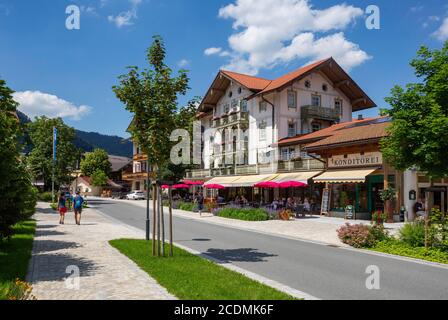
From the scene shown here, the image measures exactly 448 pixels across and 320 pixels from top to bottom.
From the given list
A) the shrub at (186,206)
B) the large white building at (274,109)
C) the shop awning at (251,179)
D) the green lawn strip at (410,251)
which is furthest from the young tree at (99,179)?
the green lawn strip at (410,251)

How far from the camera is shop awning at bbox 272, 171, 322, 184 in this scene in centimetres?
2970

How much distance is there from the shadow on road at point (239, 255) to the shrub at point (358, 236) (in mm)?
3653

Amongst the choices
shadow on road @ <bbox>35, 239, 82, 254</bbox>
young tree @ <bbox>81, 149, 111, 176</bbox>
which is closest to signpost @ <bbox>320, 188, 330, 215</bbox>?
shadow on road @ <bbox>35, 239, 82, 254</bbox>

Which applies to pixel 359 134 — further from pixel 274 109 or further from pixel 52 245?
pixel 52 245

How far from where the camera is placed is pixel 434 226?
40.9 feet

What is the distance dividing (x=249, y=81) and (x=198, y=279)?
37.7 metres

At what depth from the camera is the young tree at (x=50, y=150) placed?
4616 cm

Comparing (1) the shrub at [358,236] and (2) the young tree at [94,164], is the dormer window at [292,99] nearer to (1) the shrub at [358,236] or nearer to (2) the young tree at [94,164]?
(1) the shrub at [358,236]

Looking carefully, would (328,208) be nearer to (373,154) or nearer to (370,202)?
(370,202)

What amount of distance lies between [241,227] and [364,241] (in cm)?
857

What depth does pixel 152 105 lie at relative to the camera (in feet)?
36.2

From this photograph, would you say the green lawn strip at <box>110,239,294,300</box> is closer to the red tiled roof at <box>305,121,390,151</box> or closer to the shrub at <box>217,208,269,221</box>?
the shrub at <box>217,208,269,221</box>

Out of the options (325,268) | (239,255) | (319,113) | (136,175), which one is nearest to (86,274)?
(239,255)
